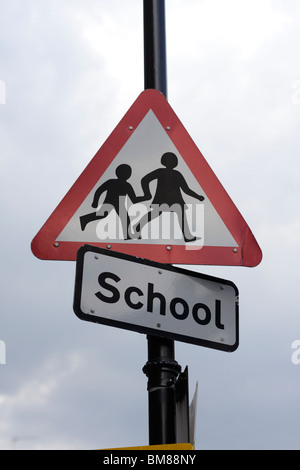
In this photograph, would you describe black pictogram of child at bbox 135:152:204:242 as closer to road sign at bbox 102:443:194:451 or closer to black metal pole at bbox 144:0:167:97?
black metal pole at bbox 144:0:167:97

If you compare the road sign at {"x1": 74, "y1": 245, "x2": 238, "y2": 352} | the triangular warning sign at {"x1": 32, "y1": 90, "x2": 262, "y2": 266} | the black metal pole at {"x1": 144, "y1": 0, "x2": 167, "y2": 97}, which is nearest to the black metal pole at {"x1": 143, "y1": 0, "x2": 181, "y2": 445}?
the road sign at {"x1": 74, "y1": 245, "x2": 238, "y2": 352}

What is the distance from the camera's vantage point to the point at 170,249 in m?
2.44

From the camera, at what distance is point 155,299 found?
2.30m

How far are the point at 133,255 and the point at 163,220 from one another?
196 millimetres

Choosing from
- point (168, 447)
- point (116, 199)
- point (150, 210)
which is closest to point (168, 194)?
point (150, 210)

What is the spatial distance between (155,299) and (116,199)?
0.45 meters

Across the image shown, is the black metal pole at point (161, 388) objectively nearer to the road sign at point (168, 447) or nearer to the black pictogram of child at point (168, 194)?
the road sign at point (168, 447)

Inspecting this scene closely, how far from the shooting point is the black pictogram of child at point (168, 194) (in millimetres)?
2474

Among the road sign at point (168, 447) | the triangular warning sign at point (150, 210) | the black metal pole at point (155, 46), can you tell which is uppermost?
the black metal pole at point (155, 46)

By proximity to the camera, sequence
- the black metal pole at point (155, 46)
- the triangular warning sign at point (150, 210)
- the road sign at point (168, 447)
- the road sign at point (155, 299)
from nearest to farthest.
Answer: the road sign at point (168, 447), the road sign at point (155, 299), the triangular warning sign at point (150, 210), the black metal pole at point (155, 46)

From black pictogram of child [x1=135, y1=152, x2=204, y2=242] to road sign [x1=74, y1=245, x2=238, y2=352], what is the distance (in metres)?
0.19

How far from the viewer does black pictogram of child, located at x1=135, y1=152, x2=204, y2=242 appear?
247 centimetres

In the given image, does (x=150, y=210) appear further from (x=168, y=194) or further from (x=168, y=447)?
(x=168, y=447)

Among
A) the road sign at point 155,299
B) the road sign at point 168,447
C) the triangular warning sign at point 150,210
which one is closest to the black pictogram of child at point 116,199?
the triangular warning sign at point 150,210
